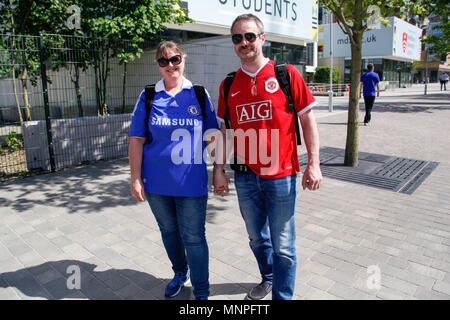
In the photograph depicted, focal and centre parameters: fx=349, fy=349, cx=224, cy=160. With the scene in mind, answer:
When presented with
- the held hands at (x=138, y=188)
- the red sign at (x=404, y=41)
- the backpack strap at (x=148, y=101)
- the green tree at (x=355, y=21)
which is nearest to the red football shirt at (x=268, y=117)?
the backpack strap at (x=148, y=101)

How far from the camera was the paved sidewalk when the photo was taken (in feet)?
9.67

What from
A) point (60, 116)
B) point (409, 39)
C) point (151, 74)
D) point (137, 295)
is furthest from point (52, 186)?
point (409, 39)

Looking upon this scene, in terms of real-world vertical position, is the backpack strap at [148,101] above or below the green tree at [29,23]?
below

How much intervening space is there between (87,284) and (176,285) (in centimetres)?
81

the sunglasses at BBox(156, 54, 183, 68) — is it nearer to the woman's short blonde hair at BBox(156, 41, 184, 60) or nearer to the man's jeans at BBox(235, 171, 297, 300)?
the woman's short blonde hair at BBox(156, 41, 184, 60)

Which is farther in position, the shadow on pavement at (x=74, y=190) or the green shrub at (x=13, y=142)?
the green shrub at (x=13, y=142)

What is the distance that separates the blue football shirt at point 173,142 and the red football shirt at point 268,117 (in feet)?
1.11

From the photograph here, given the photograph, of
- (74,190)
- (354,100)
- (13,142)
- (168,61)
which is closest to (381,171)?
(354,100)

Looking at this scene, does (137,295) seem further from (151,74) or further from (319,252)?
(151,74)

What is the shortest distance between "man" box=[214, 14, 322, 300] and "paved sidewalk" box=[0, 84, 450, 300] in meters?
0.78

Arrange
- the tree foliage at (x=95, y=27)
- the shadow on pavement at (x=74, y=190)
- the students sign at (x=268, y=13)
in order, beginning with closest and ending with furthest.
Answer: the shadow on pavement at (x=74, y=190) → the tree foliage at (x=95, y=27) → the students sign at (x=268, y=13)

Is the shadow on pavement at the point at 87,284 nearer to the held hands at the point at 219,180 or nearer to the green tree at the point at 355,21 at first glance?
the held hands at the point at 219,180

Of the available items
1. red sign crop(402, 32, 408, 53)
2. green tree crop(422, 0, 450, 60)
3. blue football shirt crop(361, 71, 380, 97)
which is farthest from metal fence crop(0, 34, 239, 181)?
red sign crop(402, 32, 408, 53)

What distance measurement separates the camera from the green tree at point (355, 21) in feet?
19.9
